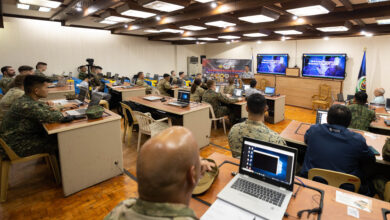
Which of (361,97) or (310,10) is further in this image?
(310,10)

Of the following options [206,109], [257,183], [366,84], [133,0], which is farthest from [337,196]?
[366,84]

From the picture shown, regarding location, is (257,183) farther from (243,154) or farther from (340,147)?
(340,147)

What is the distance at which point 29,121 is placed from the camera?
264cm

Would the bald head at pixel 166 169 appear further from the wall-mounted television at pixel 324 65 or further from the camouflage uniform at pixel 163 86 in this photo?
the wall-mounted television at pixel 324 65

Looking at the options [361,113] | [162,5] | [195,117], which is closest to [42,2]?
[162,5]

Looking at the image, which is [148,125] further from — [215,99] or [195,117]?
[215,99]

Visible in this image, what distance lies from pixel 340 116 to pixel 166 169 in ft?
6.42

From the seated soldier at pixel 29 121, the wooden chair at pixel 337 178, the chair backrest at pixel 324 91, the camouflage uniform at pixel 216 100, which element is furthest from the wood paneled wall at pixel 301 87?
the seated soldier at pixel 29 121

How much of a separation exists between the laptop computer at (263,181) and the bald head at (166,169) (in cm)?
63

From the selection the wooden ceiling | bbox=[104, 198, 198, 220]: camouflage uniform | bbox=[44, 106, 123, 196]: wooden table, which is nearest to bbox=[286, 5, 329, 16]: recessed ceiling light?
the wooden ceiling

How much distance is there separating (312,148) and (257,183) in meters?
0.95

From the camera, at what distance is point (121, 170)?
10.5 feet

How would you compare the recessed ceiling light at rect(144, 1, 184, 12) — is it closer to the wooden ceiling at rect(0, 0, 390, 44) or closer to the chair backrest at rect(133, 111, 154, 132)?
the wooden ceiling at rect(0, 0, 390, 44)

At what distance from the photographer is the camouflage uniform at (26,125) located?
2.53m
